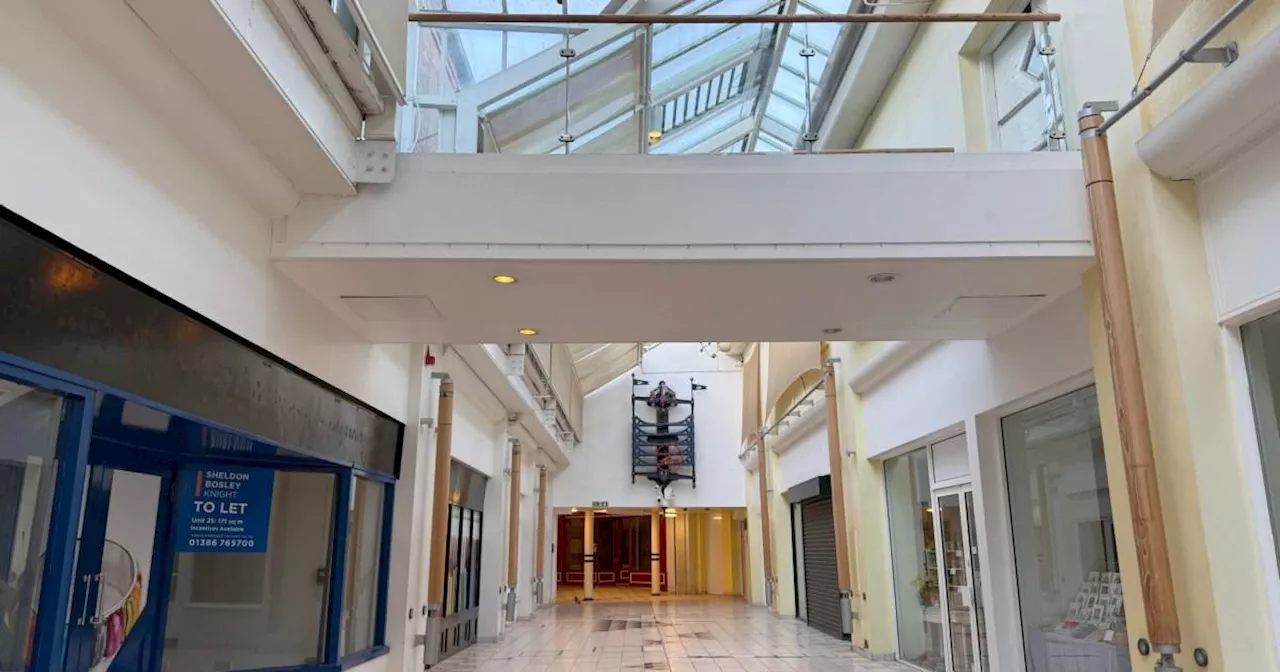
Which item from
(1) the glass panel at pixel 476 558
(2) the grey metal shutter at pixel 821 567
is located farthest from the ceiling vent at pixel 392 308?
(2) the grey metal shutter at pixel 821 567

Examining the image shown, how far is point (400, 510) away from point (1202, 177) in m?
5.73

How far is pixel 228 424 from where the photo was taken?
3.97 m

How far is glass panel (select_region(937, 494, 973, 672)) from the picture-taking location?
7.21 metres

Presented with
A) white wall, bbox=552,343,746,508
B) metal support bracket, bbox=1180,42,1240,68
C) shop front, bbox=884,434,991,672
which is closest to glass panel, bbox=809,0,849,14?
shop front, bbox=884,434,991,672

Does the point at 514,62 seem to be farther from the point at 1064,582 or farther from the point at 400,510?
the point at 1064,582

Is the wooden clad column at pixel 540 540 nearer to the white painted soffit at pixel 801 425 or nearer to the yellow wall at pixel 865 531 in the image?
the white painted soffit at pixel 801 425

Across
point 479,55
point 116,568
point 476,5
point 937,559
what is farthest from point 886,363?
point 116,568

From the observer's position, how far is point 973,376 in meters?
6.50

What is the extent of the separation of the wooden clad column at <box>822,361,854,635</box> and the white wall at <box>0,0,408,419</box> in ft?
21.4

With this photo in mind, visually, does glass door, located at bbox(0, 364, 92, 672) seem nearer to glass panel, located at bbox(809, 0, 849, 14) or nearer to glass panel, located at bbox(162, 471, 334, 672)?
glass panel, located at bbox(162, 471, 334, 672)

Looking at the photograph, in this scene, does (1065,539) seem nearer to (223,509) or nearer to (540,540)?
(223,509)

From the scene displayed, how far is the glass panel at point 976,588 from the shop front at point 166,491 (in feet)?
15.2

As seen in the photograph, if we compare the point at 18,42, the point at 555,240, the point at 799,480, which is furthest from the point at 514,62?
the point at 799,480

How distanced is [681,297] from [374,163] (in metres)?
1.83
